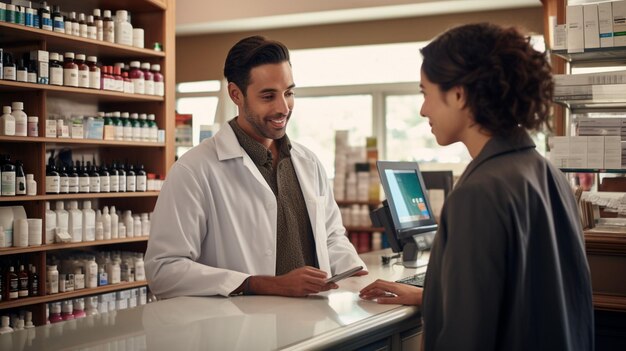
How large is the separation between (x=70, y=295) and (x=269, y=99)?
2667 millimetres

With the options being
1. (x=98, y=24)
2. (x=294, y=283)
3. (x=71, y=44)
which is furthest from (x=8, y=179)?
(x=294, y=283)

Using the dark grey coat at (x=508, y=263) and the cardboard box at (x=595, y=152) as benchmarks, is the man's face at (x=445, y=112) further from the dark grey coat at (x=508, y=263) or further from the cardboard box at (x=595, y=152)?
the cardboard box at (x=595, y=152)

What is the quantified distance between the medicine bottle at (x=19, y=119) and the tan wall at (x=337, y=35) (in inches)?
166

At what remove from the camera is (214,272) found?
7.16 feet

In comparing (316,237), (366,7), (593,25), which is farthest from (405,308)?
(366,7)

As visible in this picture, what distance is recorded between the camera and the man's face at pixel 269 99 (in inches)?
94.8

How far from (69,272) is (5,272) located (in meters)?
0.57

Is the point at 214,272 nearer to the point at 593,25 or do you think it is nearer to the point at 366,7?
the point at 593,25

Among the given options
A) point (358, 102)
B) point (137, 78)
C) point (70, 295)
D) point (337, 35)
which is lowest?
point (70, 295)

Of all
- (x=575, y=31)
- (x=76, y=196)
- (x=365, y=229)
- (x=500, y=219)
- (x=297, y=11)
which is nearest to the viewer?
(x=500, y=219)

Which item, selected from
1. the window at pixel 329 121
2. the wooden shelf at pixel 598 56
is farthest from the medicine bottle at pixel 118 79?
the window at pixel 329 121

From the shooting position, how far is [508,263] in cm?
139

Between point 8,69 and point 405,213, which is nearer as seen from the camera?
point 405,213

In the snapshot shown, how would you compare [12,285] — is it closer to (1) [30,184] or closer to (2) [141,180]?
(1) [30,184]
